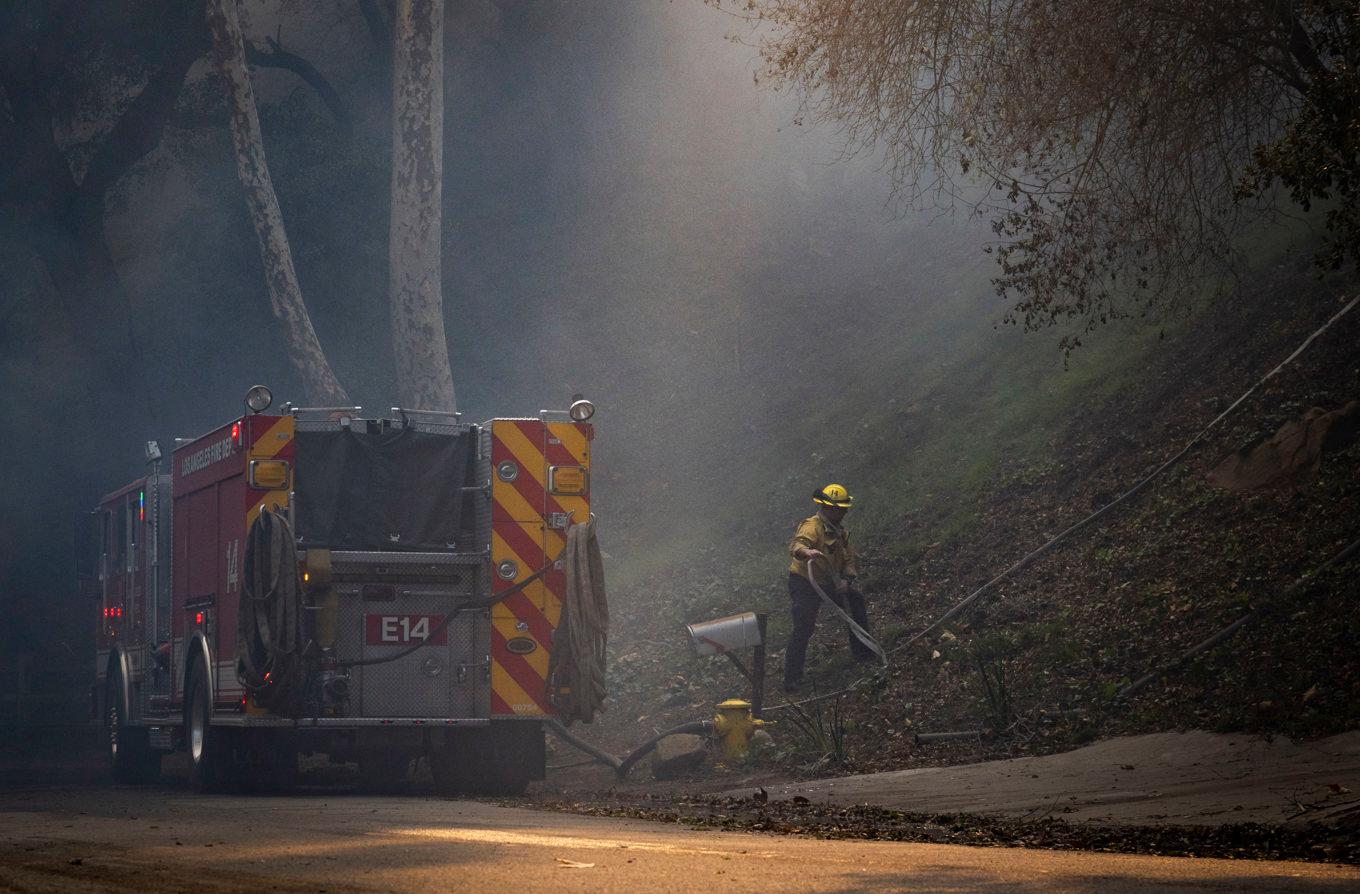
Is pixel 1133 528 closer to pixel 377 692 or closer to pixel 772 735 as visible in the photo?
pixel 772 735

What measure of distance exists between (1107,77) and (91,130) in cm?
2052

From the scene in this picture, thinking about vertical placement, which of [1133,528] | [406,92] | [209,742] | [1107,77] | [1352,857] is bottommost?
[1352,857]

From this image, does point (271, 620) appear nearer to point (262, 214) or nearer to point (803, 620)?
point (803, 620)

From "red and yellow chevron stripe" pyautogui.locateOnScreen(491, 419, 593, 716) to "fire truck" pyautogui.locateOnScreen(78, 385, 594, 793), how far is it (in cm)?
1

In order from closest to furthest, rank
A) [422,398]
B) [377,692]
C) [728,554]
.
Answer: [377,692] → [728,554] → [422,398]

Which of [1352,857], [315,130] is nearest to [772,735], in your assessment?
Answer: [1352,857]

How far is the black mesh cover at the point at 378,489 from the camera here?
12.2 metres

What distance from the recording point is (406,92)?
22.9 meters

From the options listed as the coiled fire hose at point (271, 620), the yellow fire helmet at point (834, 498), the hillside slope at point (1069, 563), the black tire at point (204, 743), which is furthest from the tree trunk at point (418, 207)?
the coiled fire hose at point (271, 620)

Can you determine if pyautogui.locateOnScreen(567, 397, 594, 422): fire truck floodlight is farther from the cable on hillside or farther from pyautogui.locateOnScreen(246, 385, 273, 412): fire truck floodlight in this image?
the cable on hillside

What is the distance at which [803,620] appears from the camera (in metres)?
14.8

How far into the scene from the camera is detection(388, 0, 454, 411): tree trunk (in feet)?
74.8

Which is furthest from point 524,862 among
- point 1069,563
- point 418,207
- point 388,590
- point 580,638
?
point 418,207

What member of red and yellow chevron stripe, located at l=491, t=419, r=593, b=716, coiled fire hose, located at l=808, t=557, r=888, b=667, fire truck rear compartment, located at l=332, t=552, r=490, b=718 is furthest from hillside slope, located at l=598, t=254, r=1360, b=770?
fire truck rear compartment, located at l=332, t=552, r=490, b=718
